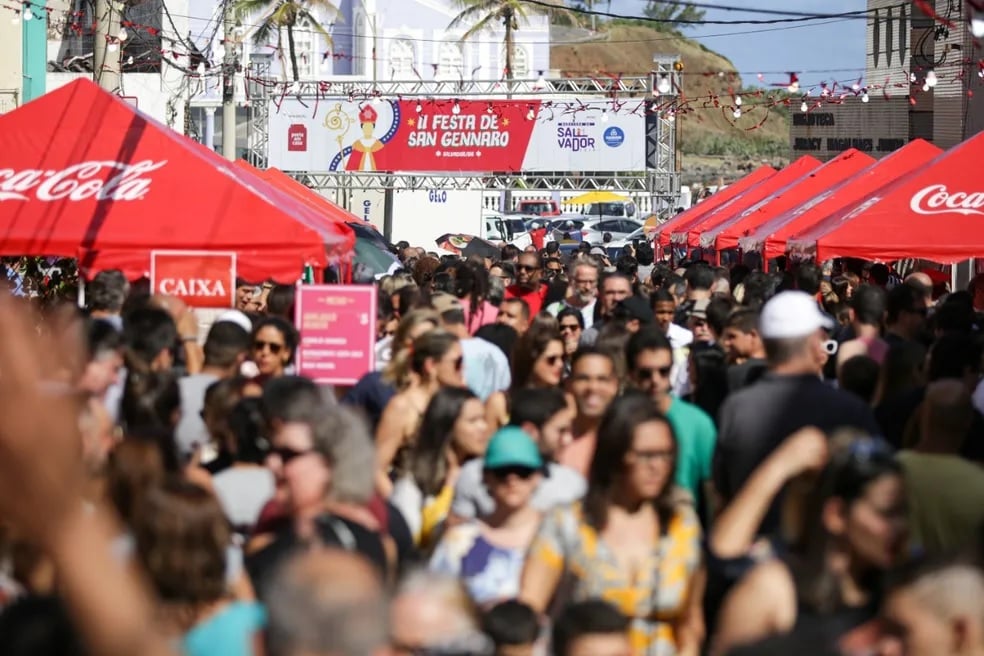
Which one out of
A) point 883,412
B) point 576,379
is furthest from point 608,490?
point 883,412

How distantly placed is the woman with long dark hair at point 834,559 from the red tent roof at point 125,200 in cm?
744

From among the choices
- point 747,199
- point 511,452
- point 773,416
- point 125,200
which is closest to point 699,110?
point 747,199

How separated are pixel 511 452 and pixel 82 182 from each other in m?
7.35

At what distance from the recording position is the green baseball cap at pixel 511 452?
553 cm

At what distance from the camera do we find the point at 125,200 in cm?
1184

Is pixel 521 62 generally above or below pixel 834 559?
above

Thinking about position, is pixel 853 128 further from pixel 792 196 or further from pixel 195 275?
A: pixel 195 275

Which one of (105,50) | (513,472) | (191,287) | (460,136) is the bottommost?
(513,472)

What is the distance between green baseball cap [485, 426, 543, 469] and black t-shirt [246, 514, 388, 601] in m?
0.76

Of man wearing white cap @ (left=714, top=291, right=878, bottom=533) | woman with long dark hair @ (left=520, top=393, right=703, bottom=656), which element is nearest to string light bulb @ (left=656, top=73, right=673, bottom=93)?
man wearing white cap @ (left=714, top=291, right=878, bottom=533)

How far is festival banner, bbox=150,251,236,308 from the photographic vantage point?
11.1m

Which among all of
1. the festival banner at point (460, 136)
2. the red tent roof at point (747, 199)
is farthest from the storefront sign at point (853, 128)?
the red tent roof at point (747, 199)

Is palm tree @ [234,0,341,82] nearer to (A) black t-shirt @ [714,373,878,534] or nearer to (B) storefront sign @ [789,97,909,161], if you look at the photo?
(B) storefront sign @ [789,97,909,161]

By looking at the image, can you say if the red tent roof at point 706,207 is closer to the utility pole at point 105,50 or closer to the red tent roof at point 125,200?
the utility pole at point 105,50
